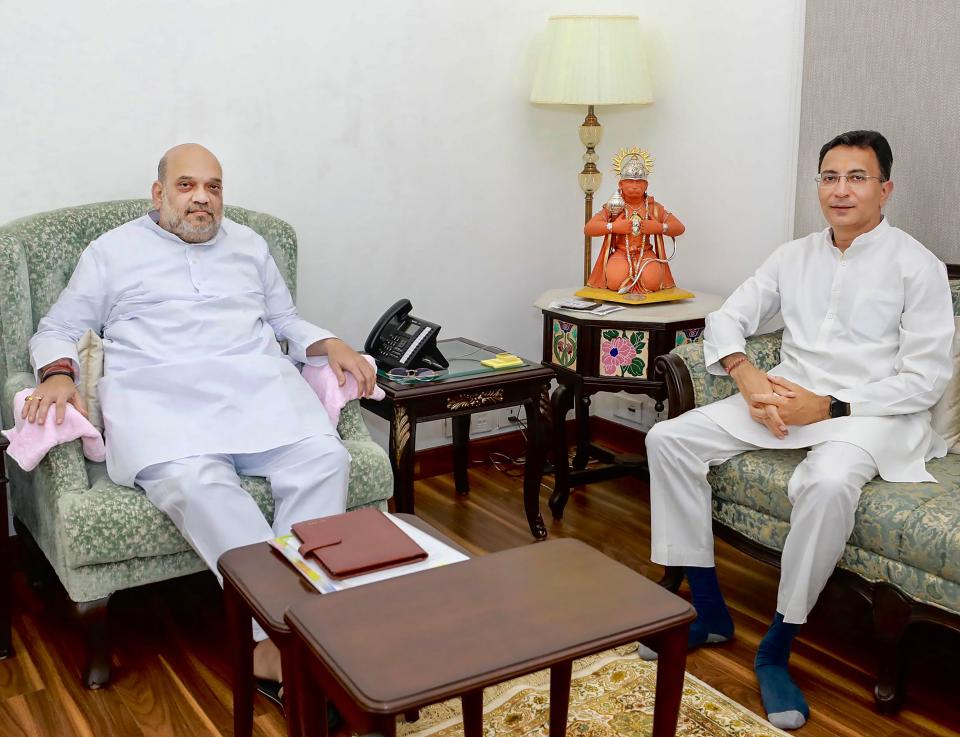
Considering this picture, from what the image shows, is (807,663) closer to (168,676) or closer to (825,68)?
(168,676)

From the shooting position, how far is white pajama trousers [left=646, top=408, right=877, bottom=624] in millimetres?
2406

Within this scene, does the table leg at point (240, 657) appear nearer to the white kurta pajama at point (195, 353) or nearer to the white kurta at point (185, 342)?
the white kurta pajama at point (195, 353)

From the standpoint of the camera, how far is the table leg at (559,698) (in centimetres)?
212

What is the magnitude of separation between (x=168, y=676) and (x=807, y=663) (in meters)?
1.63

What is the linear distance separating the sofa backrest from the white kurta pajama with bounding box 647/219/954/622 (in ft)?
5.74

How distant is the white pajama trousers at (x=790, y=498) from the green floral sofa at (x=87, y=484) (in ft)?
2.52

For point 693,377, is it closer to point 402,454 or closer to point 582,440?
point 402,454

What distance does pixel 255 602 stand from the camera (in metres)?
1.82

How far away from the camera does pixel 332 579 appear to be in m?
1.84

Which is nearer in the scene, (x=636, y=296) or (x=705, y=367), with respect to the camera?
(x=705, y=367)

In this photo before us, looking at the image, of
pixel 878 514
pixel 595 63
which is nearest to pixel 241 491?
pixel 878 514

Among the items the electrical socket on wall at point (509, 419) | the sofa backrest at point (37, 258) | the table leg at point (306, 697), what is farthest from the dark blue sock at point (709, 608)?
the sofa backrest at point (37, 258)

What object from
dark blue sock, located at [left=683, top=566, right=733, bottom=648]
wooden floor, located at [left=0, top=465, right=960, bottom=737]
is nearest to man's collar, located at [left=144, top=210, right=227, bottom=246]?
wooden floor, located at [left=0, top=465, right=960, bottom=737]

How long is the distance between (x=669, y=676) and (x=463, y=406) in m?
1.52
